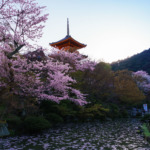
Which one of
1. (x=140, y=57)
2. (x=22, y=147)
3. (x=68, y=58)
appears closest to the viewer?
(x=22, y=147)

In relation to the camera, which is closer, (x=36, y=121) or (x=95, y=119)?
(x=36, y=121)

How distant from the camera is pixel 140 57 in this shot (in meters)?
54.4

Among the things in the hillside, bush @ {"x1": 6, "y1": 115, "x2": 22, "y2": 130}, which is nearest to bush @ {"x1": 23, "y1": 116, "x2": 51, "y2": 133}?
bush @ {"x1": 6, "y1": 115, "x2": 22, "y2": 130}

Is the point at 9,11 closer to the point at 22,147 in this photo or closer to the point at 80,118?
the point at 22,147

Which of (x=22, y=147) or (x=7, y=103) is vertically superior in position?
(x=7, y=103)

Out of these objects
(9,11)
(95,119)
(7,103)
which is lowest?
(95,119)

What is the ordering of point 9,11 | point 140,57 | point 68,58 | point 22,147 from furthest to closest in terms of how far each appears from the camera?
1. point 140,57
2. point 68,58
3. point 9,11
4. point 22,147

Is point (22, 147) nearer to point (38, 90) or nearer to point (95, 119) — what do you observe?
point (38, 90)

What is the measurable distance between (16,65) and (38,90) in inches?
78.7

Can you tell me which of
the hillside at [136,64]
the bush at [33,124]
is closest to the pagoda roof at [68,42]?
the bush at [33,124]

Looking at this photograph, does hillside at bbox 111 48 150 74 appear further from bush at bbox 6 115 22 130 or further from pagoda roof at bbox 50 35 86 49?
bush at bbox 6 115 22 130

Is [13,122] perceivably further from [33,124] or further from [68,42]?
[68,42]

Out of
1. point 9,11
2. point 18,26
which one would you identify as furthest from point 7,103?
point 9,11

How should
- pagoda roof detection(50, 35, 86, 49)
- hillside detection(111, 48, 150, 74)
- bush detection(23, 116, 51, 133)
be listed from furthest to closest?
1. hillside detection(111, 48, 150, 74)
2. pagoda roof detection(50, 35, 86, 49)
3. bush detection(23, 116, 51, 133)
